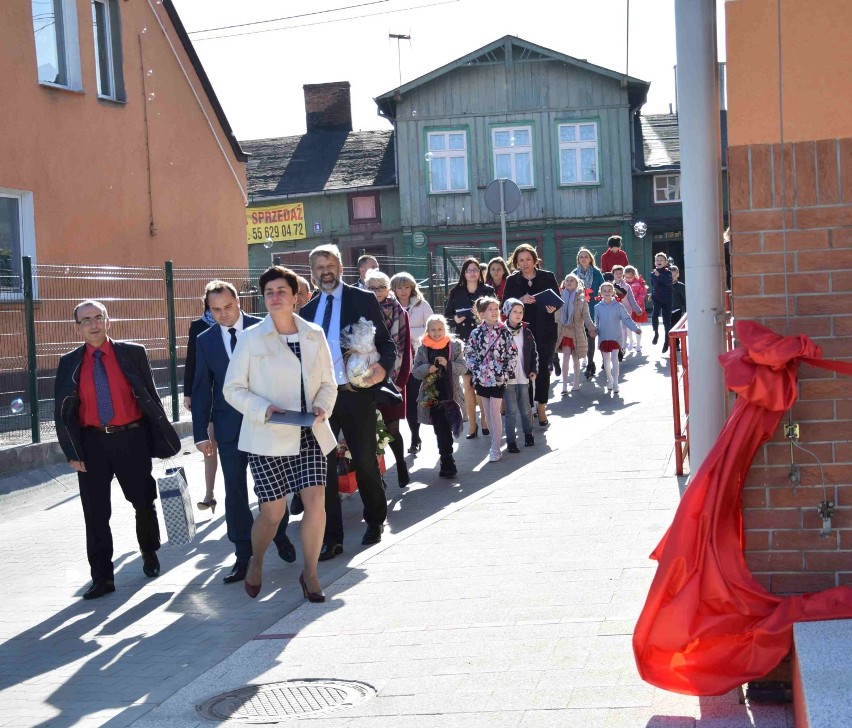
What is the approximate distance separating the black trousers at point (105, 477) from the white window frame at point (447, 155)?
30236mm

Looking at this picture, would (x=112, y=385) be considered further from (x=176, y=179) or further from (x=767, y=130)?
(x=176, y=179)

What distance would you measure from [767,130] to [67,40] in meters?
16.3

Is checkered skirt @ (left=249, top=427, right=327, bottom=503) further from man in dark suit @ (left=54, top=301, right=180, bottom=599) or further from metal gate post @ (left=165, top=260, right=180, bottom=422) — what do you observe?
metal gate post @ (left=165, top=260, right=180, bottom=422)

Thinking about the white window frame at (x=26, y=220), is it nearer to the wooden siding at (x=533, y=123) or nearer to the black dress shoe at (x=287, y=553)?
the black dress shoe at (x=287, y=553)

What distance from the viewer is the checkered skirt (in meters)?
7.20

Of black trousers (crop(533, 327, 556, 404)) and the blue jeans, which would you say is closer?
the blue jeans

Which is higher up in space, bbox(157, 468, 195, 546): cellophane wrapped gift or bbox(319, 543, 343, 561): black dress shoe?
bbox(157, 468, 195, 546): cellophane wrapped gift

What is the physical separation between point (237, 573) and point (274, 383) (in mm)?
1553

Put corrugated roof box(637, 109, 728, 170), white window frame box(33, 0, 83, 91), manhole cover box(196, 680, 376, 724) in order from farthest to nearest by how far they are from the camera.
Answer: corrugated roof box(637, 109, 728, 170), white window frame box(33, 0, 83, 91), manhole cover box(196, 680, 376, 724)

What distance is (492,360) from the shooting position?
12336 millimetres

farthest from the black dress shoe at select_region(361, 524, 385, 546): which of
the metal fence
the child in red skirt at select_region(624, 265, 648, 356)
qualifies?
the child in red skirt at select_region(624, 265, 648, 356)

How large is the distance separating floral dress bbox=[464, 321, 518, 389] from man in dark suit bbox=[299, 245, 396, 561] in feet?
12.3

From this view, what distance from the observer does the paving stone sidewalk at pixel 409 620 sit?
17.3 ft

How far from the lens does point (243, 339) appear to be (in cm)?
719
